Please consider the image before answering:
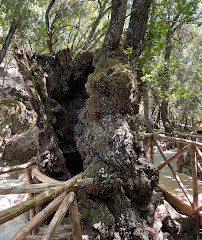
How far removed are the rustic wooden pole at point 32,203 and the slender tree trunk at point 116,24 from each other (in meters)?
3.16

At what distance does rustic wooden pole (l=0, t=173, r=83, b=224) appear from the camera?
4.89ft

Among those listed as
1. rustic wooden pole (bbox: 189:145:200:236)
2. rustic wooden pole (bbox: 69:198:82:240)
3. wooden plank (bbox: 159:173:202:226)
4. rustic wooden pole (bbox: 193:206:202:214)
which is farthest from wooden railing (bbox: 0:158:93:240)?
wooden plank (bbox: 159:173:202:226)

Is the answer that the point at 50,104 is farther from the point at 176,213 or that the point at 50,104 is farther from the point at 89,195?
the point at 176,213

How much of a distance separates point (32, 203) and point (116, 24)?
379 cm

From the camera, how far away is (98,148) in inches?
125

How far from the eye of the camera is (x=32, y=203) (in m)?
1.79

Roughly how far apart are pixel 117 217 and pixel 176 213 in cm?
181

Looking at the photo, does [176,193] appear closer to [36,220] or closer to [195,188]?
[195,188]

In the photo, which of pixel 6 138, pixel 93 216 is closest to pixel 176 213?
pixel 93 216

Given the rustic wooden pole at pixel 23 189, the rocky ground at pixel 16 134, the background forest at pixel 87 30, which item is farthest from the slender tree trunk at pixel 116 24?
the rocky ground at pixel 16 134

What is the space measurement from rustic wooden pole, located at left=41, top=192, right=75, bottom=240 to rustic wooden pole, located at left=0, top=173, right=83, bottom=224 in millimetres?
142

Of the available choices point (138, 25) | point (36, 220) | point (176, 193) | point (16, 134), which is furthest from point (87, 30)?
point (36, 220)

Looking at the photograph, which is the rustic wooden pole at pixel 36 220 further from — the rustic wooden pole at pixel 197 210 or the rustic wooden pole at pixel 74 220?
the rustic wooden pole at pixel 197 210

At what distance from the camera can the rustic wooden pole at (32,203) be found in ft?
4.89
